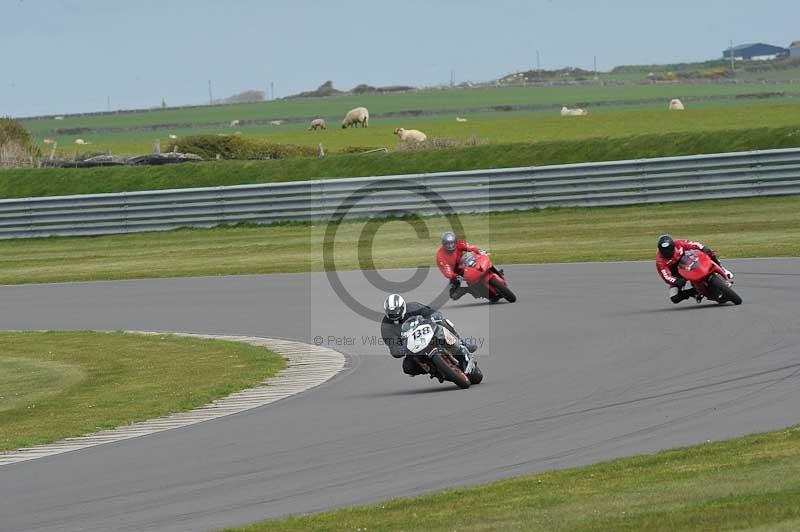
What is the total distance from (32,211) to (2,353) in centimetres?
1758

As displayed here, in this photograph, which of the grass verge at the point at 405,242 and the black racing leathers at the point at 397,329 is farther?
the grass verge at the point at 405,242

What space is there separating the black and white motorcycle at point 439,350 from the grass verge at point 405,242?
38.3 feet

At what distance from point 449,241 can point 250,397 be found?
6.58 meters

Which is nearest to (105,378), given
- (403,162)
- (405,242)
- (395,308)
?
(395,308)

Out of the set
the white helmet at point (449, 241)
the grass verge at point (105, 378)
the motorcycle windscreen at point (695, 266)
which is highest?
the white helmet at point (449, 241)

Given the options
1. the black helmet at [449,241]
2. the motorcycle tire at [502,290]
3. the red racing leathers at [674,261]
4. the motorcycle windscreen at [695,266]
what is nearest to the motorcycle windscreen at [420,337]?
the motorcycle windscreen at [695,266]

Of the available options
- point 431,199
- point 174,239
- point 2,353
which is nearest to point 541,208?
point 431,199

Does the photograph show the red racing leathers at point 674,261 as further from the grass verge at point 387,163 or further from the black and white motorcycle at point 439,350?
the grass verge at point 387,163

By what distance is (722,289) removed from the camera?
18.2m

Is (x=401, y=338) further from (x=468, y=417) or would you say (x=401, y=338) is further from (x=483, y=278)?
(x=483, y=278)

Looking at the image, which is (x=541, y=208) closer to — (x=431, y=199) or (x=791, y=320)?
(x=431, y=199)

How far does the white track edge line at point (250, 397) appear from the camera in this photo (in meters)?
12.7

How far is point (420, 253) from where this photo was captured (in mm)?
30406
